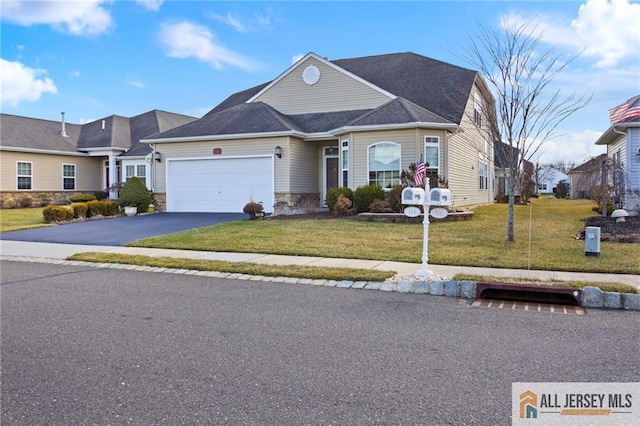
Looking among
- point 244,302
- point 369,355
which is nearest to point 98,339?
point 244,302

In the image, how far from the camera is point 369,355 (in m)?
4.64

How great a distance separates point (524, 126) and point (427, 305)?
22.0 ft

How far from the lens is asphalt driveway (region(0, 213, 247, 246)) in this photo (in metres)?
13.9

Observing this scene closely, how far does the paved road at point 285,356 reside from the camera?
3.54m

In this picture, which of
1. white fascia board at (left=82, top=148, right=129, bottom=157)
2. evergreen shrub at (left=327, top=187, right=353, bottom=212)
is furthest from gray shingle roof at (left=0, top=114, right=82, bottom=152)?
evergreen shrub at (left=327, top=187, right=353, bottom=212)

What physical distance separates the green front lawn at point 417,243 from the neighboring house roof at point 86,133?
650 inches

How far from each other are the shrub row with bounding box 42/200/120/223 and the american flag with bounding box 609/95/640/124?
821 inches

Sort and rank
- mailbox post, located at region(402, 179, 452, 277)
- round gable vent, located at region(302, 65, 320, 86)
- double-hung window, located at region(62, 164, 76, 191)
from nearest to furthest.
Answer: mailbox post, located at region(402, 179, 452, 277), round gable vent, located at region(302, 65, 320, 86), double-hung window, located at region(62, 164, 76, 191)

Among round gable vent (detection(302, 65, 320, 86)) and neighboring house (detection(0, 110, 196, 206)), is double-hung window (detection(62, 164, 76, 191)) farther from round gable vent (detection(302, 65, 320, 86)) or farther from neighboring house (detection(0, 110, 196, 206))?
round gable vent (detection(302, 65, 320, 86))

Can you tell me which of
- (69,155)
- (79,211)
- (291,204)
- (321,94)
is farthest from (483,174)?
(69,155)

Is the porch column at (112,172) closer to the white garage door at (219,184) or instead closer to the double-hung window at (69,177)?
the double-hung window at (69,177)

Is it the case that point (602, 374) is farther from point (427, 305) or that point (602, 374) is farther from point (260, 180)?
point (260, 180)

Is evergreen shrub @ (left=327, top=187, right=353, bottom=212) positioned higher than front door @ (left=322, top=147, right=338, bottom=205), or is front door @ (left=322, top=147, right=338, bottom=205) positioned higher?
front door @ (left=322, top=147, right=338, bottom=205)

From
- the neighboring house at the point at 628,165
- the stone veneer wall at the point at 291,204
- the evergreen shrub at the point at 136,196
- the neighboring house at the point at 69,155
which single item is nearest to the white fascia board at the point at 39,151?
the neighboring house at the point at 69,155
